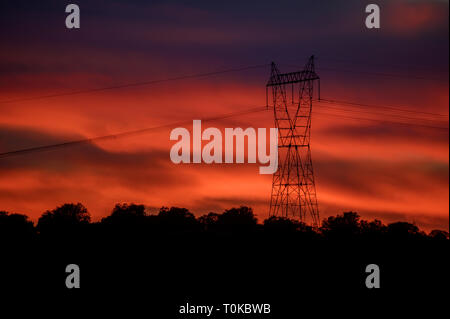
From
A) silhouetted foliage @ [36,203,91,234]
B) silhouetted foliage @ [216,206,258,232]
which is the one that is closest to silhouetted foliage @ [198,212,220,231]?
silhouetted foliage @ [216,206,258,232]

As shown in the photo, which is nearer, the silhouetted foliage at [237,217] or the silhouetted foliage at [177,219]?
the silhouetted foliage at [177,219]

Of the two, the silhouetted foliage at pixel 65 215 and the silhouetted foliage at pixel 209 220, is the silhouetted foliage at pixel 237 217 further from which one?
the silhouetted foliage at pixel 65 215

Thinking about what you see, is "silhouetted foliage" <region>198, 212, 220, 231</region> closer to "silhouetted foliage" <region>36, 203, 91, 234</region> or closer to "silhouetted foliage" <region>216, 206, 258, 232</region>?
"silhouetted foliage" <region>216, 206, 258, 232</region>

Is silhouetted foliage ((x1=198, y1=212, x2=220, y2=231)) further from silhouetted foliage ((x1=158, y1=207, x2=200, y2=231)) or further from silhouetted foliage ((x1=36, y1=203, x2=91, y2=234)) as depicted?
silhouetted foliage ((x1=36, y1=203, x2=91, y2=234))

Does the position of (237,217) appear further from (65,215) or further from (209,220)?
(65,215)

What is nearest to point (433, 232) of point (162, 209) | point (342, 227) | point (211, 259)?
point (342, 227)

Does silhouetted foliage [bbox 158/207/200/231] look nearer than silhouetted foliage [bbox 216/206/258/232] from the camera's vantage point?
Yes

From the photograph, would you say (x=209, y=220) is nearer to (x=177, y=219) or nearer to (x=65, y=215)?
(x=177, y=219)

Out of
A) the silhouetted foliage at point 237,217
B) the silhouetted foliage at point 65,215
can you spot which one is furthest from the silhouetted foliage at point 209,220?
the silhouetted foliage at point 65,215

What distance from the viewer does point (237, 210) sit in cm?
16675

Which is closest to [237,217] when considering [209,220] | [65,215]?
[209,220]

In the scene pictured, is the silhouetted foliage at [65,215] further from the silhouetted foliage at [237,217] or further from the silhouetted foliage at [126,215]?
the silhouetted foliage at [237,217]

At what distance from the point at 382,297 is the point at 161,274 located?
20.3 metres
